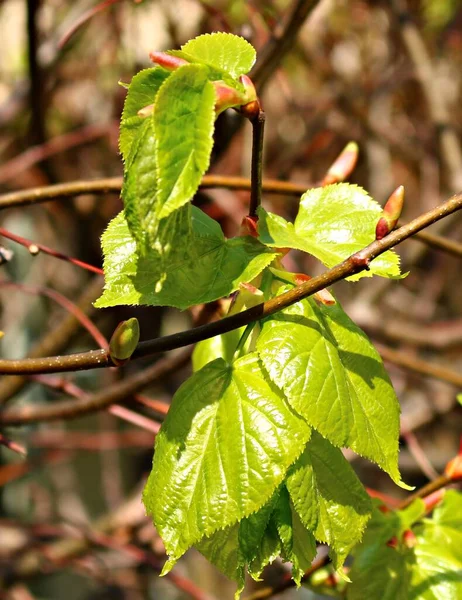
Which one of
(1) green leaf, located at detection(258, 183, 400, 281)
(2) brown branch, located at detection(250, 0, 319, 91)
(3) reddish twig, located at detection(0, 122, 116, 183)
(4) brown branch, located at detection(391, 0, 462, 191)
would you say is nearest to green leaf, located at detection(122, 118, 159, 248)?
(1) green leaf, located at detection(258, 183, 400, 281)

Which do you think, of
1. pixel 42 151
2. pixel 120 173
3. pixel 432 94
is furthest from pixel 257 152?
pixel 432 94

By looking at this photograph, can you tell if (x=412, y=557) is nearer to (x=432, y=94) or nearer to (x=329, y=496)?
(x=329, y=496)

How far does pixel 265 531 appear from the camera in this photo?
2.18ft

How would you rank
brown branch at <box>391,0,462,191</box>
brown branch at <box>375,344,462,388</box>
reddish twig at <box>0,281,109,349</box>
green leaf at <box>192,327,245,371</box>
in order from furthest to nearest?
brown branch at <box>391,0,462,191</box> < brown branch at <box>375,344,462,388</box> < reddish twig at <box>0,281,109,349</box> < green leaf at <box>192,327,245,371</box>

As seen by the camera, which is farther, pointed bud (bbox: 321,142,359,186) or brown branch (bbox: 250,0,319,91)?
brown branch (bbox: 250,0,319,91)

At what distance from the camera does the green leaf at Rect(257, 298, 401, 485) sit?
604mm

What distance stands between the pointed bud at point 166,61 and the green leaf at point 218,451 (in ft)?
0.86

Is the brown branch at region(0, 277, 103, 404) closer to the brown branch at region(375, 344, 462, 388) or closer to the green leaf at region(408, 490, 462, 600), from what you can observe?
the brown branch at region(375, 344, 462, 388)

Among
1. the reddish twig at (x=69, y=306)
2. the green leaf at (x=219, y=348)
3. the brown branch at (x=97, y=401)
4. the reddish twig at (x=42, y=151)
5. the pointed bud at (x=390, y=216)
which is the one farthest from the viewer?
the reddish twig at (x=42, y=151)

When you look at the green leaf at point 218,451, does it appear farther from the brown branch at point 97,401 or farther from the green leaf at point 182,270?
the brown branch at point 97,401

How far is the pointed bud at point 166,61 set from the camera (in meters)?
0.54

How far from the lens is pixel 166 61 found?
0.55 m

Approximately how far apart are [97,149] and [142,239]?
2.34 meters

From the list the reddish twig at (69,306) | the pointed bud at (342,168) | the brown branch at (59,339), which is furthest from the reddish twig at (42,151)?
the pointed bud at (342,168)
